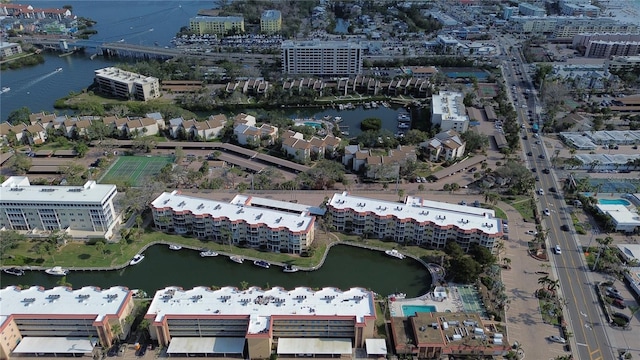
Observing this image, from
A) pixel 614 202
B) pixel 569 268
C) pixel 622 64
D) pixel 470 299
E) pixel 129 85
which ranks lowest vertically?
pixel 470 299

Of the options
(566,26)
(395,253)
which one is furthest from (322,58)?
(566,26)

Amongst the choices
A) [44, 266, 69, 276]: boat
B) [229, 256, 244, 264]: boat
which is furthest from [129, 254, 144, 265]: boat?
[229, 256, 244, 264]: boat

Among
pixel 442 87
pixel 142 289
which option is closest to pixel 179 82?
pixel 442 87

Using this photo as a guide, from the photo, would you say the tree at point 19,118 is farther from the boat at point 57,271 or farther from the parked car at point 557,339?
the parked car at point 557,339

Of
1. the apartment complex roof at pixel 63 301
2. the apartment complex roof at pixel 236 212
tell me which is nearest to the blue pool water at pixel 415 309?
the apartment complex roof at pixel 236 212

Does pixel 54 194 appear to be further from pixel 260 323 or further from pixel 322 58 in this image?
pixel 322 58
